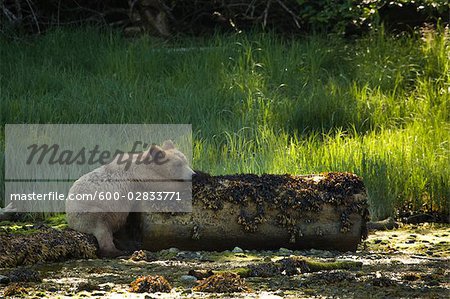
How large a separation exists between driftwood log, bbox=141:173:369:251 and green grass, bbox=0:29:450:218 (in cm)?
144

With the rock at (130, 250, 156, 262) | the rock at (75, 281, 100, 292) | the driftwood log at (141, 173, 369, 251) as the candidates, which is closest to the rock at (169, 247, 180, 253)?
the driftwood log at (141, 173, 369, 251)

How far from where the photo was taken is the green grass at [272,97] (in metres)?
8.75

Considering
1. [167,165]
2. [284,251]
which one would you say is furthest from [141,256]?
[284,251]

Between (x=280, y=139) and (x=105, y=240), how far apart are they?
3.32 m

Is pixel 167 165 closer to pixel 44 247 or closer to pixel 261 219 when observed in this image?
pixel 261 219

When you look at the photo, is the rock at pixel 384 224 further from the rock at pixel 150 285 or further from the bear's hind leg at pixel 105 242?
the rock at pixel 150 285

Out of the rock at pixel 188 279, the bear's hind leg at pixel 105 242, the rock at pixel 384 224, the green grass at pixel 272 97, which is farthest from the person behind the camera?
the green grass at pixel 272 97

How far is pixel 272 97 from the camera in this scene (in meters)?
11.2

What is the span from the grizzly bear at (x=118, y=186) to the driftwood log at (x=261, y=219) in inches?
8.5

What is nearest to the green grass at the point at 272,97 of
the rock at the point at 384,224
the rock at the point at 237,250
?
the rock at the point at 384,224

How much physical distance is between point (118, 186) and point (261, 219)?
111 cm

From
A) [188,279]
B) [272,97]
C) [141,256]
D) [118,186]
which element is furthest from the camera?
[272,97]

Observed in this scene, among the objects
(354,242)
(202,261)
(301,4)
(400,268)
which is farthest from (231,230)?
(301,4)

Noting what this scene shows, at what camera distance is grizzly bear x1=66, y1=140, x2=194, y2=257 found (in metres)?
6.84
